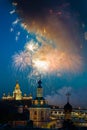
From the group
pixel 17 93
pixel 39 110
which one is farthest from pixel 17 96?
pixel 39 110

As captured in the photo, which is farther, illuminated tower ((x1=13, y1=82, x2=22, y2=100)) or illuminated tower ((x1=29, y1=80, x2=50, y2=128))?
illuminated tower ((x1=13, y1=82, x2=22, y2=100))

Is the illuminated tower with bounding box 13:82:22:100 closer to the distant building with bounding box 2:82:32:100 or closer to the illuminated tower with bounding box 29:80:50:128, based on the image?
the distant building with bounding box 2:82:32:100

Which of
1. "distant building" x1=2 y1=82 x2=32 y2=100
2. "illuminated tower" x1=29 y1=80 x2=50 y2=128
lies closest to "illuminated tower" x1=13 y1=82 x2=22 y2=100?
"distant building" x1=2 y1=82 x2=32 y2=100

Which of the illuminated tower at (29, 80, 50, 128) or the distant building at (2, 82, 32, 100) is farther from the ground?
the distant building at (2, 82, 32, 100)

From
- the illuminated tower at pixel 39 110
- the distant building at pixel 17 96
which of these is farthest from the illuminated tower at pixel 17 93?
the illuminated tower at pixel 39 110

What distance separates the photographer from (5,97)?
340 feet

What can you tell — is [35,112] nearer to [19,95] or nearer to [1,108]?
[1,108]

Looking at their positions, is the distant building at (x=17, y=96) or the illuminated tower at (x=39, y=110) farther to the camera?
the distant building at (x=17, y=96)

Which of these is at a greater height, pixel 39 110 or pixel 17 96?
pixel 17 96

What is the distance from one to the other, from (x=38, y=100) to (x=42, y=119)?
1.90m

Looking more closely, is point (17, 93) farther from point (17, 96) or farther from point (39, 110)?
point (39, 110)

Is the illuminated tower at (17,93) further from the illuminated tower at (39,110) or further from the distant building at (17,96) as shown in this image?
the illuminated tower at (39,110)

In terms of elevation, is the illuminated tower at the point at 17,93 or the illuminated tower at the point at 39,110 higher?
the illuminated tower at the point at 17,93

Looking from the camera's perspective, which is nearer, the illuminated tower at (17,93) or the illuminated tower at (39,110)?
the illuminated tower at (39,110)
